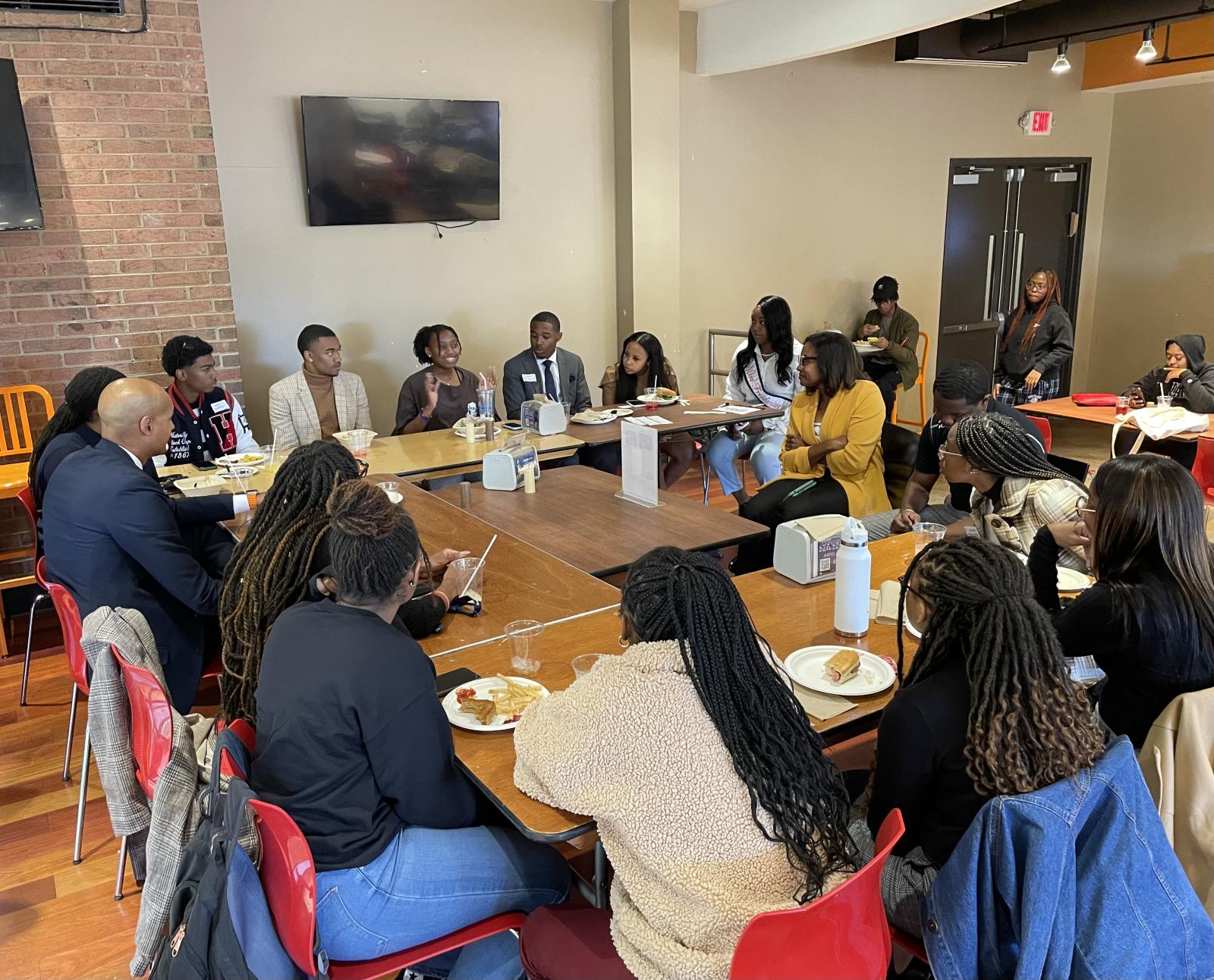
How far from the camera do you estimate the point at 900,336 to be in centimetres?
738

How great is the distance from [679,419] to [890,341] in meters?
3.03

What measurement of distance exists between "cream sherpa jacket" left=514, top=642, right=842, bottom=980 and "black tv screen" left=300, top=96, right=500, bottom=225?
4.62m

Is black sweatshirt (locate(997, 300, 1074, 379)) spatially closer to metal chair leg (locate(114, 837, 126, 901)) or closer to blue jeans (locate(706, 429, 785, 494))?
blue jeans (locate(706, 429, 785, 494))

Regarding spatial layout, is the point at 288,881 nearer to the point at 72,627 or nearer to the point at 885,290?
the point at 72,627

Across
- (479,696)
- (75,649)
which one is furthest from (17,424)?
(479,696)

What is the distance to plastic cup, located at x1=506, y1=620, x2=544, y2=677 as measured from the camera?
2.16m

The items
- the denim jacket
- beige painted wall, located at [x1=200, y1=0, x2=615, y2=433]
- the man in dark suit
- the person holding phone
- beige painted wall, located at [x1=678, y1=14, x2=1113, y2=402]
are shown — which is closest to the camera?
the denim jacket

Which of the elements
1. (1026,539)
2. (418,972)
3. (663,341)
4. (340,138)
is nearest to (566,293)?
(663,341)

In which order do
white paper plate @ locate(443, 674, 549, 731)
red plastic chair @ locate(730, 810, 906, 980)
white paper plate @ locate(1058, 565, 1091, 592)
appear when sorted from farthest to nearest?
white paper plate @ locate(1058, 565, 1091, 592) < white paper plate @ locate(443, 674, 549, 731) < red plastic chair @ locate(730, 810, 906, 980)

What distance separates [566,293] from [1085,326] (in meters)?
5.55

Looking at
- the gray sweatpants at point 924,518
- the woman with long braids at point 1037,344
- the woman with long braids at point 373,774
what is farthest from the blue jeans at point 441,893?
the woman with long braids at point 1037,344

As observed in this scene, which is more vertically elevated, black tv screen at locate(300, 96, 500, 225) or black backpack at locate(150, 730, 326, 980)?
black tv screen at locate(300, 96, 500, 225)

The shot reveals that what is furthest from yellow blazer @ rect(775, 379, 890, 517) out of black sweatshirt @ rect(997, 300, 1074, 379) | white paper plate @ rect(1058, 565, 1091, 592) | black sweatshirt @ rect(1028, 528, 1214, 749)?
black sweatshirt @ rect(997, 300, 1074, 379)

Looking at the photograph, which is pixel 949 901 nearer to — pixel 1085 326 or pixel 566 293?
pixel 566 293
